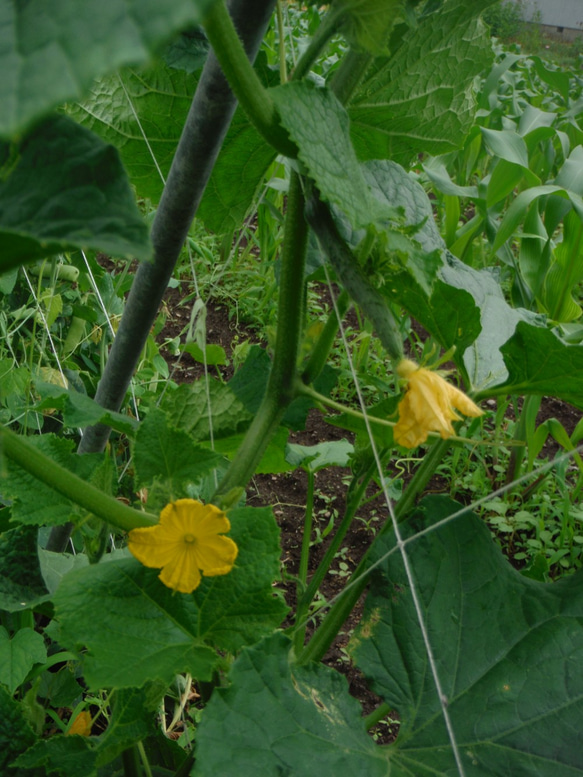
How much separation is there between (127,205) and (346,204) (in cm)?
19

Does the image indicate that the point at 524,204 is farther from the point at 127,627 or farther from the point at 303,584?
the point at 127,627

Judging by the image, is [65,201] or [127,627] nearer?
[65,201]

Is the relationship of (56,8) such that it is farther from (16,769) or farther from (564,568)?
(564,568)

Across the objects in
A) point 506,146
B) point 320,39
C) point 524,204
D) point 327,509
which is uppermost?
point 506,146

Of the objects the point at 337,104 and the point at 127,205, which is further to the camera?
the point at 337,104

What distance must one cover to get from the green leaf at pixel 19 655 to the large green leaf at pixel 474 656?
0.52m

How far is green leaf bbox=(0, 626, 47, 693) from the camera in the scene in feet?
3.35

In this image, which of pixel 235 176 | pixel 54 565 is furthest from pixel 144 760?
pixel 235 176

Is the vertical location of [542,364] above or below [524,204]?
below

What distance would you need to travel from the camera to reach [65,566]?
0.99m

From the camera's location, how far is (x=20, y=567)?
0.97 meters

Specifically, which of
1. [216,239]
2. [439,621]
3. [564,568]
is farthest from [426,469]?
[216,239]

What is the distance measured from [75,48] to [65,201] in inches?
5.5

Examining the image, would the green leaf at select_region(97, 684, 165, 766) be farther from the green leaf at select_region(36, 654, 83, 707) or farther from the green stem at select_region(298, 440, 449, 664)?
the green leaf at select_region(36, 654, 83, 707)
